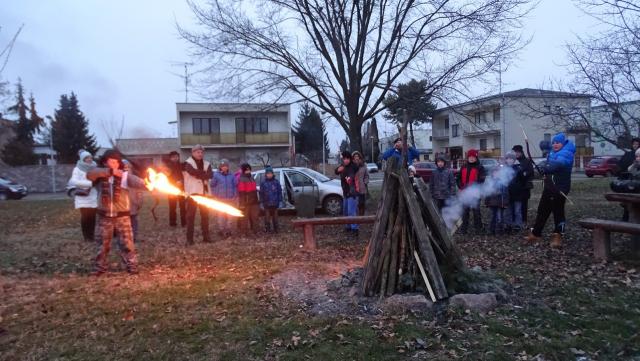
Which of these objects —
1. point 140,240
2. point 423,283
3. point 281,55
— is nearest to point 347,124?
point 281,55

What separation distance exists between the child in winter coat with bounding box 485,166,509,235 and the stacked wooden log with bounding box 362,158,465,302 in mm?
4121

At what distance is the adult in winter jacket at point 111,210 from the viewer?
706 cm

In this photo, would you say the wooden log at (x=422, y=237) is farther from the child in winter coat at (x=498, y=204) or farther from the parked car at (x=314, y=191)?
the parked car at (x=314, y=191)

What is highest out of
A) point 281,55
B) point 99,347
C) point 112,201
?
point 281,55

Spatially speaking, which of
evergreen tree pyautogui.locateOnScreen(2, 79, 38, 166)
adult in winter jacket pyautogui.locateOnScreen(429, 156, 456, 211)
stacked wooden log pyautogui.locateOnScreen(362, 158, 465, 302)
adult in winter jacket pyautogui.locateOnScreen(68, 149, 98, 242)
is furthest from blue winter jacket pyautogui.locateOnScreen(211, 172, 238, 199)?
evergreen tree pyautogui.locateOnScreen(2, 79, 38, 166)

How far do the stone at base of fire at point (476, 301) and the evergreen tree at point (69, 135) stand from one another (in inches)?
2145

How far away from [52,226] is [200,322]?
35.0ft

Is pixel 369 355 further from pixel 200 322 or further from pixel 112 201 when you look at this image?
pixel 112 201

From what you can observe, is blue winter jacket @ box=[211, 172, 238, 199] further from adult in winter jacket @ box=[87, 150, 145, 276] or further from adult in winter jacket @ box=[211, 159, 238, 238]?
adult in winter jacket @ box=[87, 150, 145, 276]

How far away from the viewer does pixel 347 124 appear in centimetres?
1479

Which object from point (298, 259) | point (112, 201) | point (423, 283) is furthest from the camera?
point (298, 259)

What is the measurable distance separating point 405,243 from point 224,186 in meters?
6.59

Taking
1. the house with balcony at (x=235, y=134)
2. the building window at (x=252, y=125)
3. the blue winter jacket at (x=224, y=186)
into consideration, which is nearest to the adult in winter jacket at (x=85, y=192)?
the blue winter jacket at (x=224, y=186)

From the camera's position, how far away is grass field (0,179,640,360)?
4.15 metres
